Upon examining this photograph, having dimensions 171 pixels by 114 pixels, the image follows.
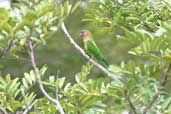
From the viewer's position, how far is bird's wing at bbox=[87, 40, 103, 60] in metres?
1.47

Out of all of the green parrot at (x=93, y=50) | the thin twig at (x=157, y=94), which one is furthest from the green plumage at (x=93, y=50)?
the thin twig at (x=157, y=94)

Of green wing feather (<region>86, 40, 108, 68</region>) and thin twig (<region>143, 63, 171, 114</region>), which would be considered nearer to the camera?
thin twig (<region>143, 63, 171, 114</region>)

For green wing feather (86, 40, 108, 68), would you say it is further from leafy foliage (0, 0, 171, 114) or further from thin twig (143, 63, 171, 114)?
thin twig (143, 63, 171, 114)

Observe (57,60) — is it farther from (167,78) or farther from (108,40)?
(167,78)

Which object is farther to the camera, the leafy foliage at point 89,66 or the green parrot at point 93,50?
the green parrot at point 93,50

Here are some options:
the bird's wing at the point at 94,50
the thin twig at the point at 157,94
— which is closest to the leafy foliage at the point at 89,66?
the thin twig at the point at 157,94

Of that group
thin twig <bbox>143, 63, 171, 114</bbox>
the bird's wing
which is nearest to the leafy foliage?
thin twig <bbox>143, 63, 171, 114</bbox>

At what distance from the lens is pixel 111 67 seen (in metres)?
1.07

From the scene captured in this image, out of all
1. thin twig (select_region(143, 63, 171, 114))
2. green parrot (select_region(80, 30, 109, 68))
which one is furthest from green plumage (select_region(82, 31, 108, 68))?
thin twig (select_region(143, 63, 171, 114))

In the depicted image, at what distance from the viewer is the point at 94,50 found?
4.87 ft

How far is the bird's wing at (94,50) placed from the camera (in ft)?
4.83

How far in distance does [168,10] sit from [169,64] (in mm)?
268

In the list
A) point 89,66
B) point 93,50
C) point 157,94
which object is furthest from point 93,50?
point 157,94

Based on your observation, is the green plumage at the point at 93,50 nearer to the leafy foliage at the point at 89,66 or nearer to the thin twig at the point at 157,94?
the leafy foliage at the point at 89,66
